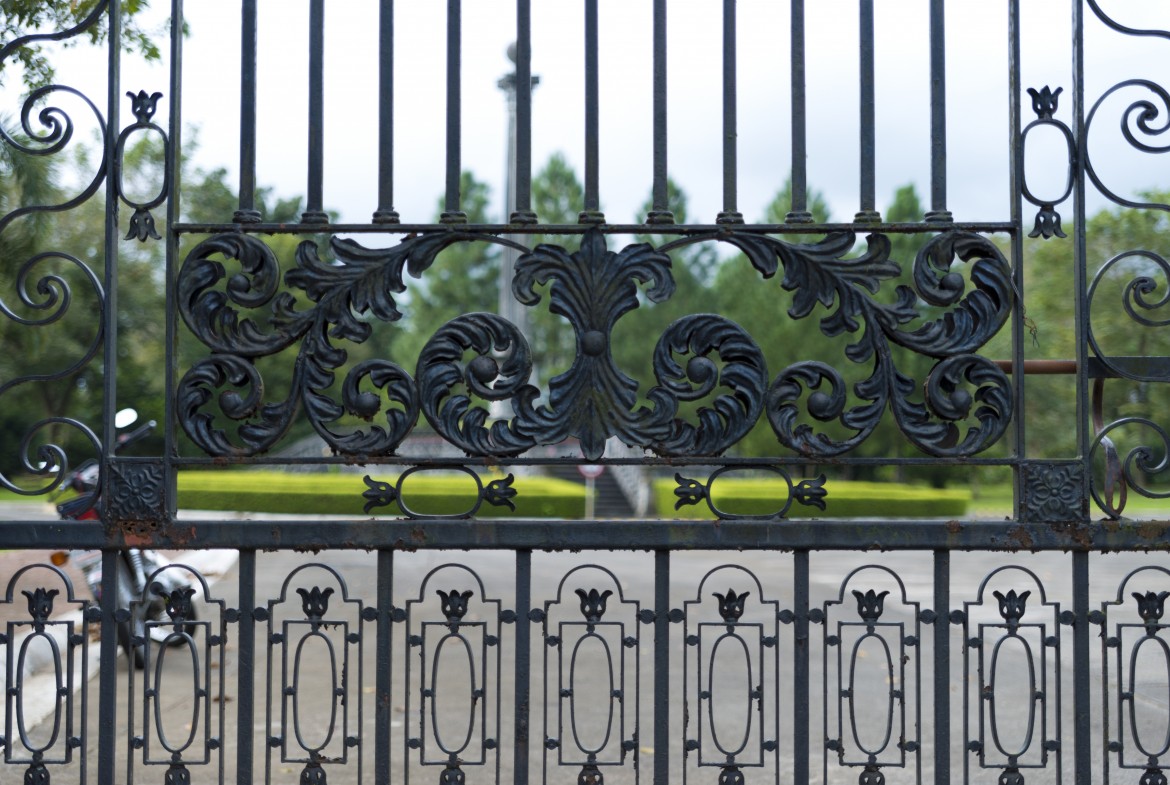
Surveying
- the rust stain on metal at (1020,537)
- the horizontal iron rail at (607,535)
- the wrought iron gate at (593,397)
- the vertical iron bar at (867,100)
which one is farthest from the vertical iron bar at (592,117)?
the rust stain on metal at (1020,537)

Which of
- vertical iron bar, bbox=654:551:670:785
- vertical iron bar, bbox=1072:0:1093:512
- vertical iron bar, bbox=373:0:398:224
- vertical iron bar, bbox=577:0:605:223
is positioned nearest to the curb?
vertical iron bar, bbox=373:0:398:224

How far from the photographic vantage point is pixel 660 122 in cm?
312

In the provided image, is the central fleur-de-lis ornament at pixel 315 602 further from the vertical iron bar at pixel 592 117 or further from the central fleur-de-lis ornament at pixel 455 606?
the vertical iron bar at pixel 592 117

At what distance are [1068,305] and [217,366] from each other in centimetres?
3044

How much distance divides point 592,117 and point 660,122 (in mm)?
191

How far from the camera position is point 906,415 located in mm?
3072

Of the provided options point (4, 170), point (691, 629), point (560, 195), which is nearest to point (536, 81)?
point (4, 170)

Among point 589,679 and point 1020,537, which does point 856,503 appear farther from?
point 1020,537

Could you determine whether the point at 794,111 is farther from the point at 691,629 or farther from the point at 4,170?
the point at 4,170

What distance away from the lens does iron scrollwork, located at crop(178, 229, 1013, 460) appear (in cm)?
305

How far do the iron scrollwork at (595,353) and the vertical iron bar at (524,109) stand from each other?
0.47 ft

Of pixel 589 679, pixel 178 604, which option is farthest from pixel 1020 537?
pixel 589 679

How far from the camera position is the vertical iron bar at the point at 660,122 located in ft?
10.2

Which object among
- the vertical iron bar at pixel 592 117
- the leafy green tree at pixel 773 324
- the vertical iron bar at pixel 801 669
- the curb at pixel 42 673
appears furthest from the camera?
the leafy green tree at pixel 773 324
